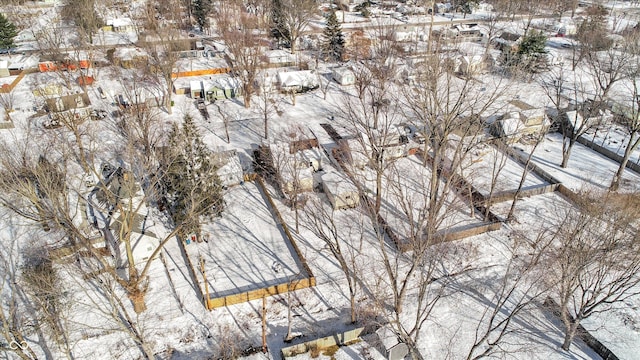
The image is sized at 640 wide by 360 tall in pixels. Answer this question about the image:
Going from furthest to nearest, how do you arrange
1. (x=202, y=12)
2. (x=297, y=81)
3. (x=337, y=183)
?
(x=202, y=12) → (x=297, y=81) → (x=337, y=183)

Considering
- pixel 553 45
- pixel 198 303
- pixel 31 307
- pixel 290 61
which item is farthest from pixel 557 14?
pixel 31 307

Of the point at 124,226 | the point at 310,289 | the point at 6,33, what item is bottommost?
the point at 310,289

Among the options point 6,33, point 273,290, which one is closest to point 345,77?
point 273,290

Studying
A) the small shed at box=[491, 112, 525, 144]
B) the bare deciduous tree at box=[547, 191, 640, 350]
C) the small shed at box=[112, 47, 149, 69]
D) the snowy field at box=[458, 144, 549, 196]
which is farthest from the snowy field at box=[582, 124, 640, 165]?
the small shed at box=[112, 47, 149, 69]

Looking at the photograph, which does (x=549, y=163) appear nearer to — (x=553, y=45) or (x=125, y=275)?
(x=125, y=275)

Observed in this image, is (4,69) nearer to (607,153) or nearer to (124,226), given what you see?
(124,226)

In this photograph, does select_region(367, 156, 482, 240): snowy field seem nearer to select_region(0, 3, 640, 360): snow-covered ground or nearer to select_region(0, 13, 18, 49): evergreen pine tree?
select_region(0, 3, 640, 360): snow-covered ground
